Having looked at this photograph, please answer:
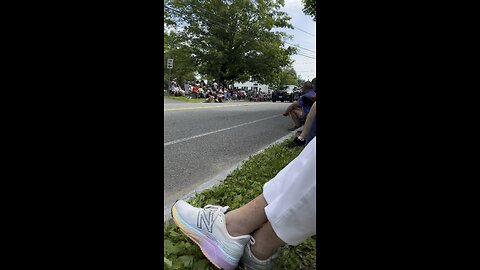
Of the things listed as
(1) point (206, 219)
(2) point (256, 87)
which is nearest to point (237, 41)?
(2) point (256, 87)

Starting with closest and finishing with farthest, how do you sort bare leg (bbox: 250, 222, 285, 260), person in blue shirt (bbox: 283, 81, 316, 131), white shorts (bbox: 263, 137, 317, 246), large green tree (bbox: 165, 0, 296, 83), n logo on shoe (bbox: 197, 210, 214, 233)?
white shorts (bbox: 263, 137, 317, 246)
bare leg (bbox: 250, 222, 285, 260)
n logo on shoe (bbox: 197, 210, 214, 233)
person in blue shirt (bbox: 283, 81, 316, 131)
large green tree (bbox: 165, 0, 296, 83)

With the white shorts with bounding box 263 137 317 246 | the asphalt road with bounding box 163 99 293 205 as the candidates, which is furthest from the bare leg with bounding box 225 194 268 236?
the asphalt road with bounding box 163 99 293 205

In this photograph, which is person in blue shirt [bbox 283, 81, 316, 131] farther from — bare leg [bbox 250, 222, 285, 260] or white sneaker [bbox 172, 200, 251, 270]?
bare leg [bbox 250, 222, 285, 260]

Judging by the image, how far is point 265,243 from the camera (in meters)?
1.32

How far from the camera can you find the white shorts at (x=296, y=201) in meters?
1.06

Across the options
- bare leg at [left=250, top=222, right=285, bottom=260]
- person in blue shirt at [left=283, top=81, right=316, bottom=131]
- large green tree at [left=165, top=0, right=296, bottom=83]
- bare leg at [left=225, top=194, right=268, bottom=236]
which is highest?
large green tree at [left=165, top=0, right=296, bottom=83]

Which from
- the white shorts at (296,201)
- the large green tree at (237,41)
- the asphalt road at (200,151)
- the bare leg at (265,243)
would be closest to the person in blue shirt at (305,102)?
the asphalt road at (200,151)

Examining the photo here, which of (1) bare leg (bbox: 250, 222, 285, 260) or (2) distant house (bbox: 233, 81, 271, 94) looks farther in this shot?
(2) distant house (bbox: 233, 81, 271, 94)

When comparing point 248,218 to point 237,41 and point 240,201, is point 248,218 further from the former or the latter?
point 237,41

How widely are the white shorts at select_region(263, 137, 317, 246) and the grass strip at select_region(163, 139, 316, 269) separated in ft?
1.30

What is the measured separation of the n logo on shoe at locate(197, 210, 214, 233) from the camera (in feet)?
4.78

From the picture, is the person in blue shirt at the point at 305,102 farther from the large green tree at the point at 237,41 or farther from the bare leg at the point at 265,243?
the large green tree at the point at 237,41

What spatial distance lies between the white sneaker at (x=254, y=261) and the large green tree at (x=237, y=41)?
98.0 feet

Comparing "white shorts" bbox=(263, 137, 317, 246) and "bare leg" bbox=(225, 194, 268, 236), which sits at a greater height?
"white shorts" bbox=(263, 137, 317, 246)
